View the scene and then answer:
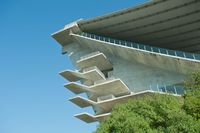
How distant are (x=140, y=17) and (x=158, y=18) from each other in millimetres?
2466

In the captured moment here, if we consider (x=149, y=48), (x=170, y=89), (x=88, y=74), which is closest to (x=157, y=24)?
(x=149, y=48)

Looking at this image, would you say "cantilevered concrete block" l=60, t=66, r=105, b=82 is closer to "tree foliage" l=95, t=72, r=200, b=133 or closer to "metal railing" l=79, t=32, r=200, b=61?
"metal railing" l=79, t=32, r=200, b=61

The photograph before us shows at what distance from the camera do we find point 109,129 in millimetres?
23031

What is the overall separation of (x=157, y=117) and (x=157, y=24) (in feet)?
72.0

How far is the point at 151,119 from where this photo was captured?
23.0 m

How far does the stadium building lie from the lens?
3856 cm

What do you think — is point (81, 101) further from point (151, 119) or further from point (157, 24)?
point (151, 119)

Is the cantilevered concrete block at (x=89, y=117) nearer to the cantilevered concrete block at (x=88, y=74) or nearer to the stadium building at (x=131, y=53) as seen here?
the stadium building at (x=131, y=53)

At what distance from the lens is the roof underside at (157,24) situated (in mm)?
39938

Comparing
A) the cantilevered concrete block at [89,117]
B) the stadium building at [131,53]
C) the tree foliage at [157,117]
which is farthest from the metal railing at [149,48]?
the cantilevered concrete block at [89,117]

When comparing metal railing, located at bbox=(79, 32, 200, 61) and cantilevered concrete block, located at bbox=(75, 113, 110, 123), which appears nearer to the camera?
metal railing, located at bbox=(79, 32, 200, 61)

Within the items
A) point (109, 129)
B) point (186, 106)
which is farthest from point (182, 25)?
point (109, 129)

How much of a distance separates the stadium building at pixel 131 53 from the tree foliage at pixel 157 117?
37.0ft

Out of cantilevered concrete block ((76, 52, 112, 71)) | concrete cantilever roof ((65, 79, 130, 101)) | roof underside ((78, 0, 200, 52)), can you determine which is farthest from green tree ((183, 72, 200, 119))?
cantilevered concrete block ((76, 52, 112, 71))
